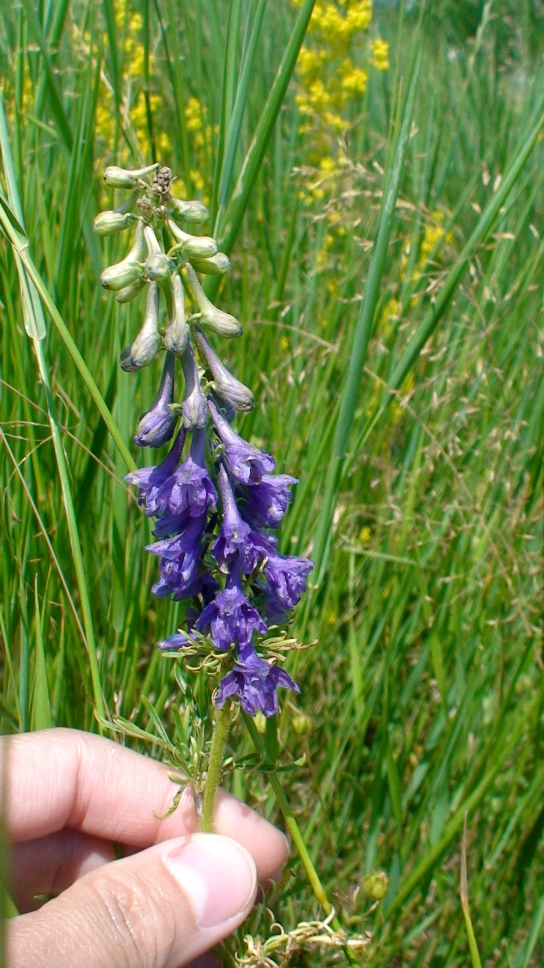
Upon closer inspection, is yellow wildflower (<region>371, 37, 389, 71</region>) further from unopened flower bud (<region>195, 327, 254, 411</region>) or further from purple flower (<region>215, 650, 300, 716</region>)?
purple flower (<region>215, 650, 300, 716</region>)

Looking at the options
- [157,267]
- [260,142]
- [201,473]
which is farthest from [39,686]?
[260,142]

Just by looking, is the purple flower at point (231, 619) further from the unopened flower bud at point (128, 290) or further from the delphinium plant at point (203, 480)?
the unopened flower bud at point (128, 290)

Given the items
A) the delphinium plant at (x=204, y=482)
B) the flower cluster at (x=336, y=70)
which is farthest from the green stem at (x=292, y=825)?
the flower cluster at (x=336, y=70)

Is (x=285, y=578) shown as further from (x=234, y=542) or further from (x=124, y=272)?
(x=124, y=272)

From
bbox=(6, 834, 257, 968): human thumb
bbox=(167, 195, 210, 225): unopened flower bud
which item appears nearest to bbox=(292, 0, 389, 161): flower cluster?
bbox=(167, 195, 210, 225): unopened flower bud

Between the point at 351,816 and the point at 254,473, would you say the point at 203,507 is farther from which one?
the point at 351,816

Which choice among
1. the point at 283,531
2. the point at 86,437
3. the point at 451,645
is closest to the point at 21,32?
the point at 86,437
